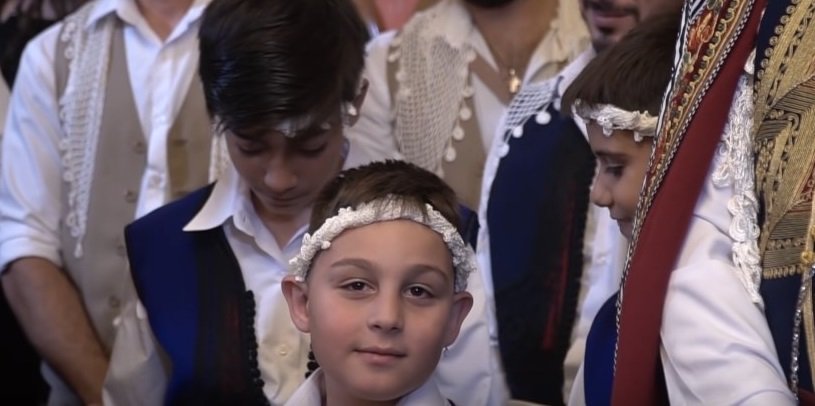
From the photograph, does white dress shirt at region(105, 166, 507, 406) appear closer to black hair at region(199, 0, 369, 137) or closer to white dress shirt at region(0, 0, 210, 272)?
black hair at region(199, 0, 369, 137)

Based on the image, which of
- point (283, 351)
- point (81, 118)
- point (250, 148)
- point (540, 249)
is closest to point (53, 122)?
point (81, 118)

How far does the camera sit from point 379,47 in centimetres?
207

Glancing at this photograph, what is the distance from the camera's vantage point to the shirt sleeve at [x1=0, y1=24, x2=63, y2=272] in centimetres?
204

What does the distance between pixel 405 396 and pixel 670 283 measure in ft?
1.03

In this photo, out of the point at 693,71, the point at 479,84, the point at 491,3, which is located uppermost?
the point at 693,71

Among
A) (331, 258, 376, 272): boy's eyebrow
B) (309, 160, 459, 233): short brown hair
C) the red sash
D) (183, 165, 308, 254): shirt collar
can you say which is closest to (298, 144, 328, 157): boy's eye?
(183, 165, 308, 254): shirt collar

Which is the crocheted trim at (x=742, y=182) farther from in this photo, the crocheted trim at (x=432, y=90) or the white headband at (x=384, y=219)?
the crocheted trim at (x=432, y=90)

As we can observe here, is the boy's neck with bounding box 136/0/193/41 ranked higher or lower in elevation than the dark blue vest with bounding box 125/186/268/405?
higher

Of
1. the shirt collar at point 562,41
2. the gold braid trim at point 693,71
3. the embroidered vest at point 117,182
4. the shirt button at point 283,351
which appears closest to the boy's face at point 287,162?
the shirt button at point 283,351

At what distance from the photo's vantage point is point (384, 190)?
138 centimetres

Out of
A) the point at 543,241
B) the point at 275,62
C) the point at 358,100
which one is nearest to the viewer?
the point at 275,62

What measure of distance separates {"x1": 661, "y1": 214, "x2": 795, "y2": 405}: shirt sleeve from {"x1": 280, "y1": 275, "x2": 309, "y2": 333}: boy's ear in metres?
0.40

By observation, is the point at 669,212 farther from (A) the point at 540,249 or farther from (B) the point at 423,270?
(A) the point at 540,249

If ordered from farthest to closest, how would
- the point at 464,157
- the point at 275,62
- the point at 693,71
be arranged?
the point at 464,157, the point at 275,62, the point at 693,71
